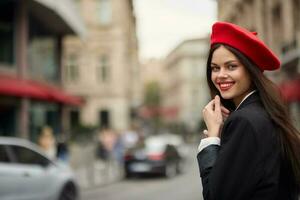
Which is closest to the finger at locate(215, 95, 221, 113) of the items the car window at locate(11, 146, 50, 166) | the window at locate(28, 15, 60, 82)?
the car window at locate(11, 146, 50, 166)

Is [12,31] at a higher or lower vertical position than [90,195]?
higher

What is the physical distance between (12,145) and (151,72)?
6628 inches

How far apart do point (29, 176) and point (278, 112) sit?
737cm

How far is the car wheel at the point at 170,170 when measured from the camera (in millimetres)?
18608

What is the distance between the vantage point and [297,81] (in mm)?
23422

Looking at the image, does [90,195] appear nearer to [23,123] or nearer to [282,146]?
[23,123]

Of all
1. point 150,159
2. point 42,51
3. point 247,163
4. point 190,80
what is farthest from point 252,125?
point 190,80

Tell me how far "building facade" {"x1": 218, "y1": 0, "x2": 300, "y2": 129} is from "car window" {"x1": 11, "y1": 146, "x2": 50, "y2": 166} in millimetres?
13653

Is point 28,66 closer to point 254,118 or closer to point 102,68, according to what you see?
point 254,118

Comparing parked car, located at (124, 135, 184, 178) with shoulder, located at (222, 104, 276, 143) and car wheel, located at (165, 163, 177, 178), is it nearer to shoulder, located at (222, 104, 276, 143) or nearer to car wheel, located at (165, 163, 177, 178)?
car wheel, located at (165, 163, 177, 178)

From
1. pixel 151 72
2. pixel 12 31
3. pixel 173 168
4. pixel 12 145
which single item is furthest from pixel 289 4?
pixel 151 72

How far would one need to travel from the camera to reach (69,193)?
1024 centimetres

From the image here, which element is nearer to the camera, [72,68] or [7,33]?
[7,33]

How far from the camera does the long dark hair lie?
6.65 feet
